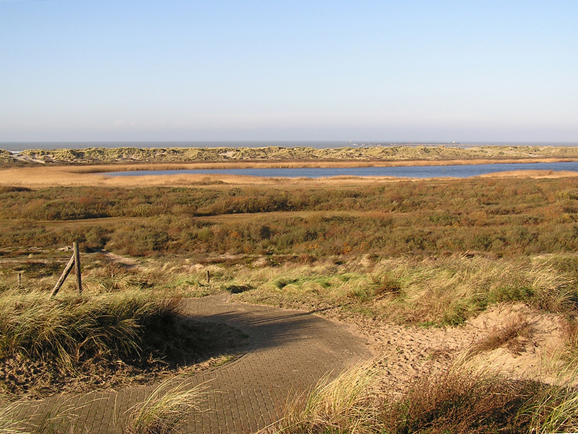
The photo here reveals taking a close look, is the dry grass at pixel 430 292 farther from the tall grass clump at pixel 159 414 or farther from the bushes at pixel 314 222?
the bushes at pixel 314 222

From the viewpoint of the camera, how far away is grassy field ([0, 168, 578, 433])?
4.37 m

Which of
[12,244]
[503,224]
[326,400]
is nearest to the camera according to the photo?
[326,400]

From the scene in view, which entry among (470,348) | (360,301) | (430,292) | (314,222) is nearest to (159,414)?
(470,348)

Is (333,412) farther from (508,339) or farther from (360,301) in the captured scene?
(360,301)

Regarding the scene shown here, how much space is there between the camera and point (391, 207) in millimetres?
36656

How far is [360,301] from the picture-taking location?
1030 centimetres

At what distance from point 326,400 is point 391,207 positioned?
1304 inches

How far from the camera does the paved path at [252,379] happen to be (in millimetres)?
4896

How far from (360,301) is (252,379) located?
4558mm

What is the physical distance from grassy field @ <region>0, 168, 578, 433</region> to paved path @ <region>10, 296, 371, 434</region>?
0.53m

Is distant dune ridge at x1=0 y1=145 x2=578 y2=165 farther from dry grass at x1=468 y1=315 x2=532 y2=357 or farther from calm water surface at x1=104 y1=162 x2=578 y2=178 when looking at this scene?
dry grass at x1=468 y1=315 x2=532 y2=357

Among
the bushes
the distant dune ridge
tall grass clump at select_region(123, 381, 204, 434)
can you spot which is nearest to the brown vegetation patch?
tall grass clump at select_region(123, 381, 204, 434)

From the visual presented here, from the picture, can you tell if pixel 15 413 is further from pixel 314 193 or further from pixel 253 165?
pixel 253 165

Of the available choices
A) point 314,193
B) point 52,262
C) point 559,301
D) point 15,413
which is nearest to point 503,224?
point 314,193
